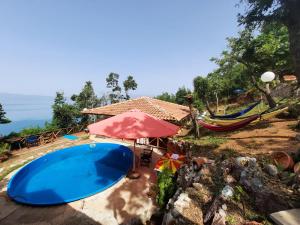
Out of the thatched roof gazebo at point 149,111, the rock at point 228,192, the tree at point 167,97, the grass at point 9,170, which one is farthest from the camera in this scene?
the tree at point 167,97

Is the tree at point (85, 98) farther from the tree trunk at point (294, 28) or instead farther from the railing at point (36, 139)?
the tree trunk at point (294, 28)

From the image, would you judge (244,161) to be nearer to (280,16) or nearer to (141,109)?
(280,16)

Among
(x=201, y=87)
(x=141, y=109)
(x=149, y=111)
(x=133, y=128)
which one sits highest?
(x=201, y=87)

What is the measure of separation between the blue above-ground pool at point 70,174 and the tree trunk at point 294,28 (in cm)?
706

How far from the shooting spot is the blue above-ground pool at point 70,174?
6.55 m

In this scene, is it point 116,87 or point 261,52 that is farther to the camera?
point 116,87

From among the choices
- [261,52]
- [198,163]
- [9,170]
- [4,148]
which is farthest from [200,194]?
[261,52]

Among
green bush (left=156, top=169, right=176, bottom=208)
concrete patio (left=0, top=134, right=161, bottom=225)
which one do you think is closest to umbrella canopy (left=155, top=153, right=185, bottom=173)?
green bush (left=156, top=169, right=176, bottom=208)

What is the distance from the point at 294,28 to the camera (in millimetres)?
4348

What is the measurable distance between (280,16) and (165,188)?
6169 mm

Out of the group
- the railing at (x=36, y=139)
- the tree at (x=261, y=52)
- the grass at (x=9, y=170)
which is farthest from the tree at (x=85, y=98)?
the tree at (x=261, y=52)

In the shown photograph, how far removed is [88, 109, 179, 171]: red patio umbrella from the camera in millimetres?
6793

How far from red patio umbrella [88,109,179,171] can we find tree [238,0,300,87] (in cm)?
464

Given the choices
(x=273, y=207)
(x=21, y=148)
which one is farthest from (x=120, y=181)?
(x=21, y=148)
